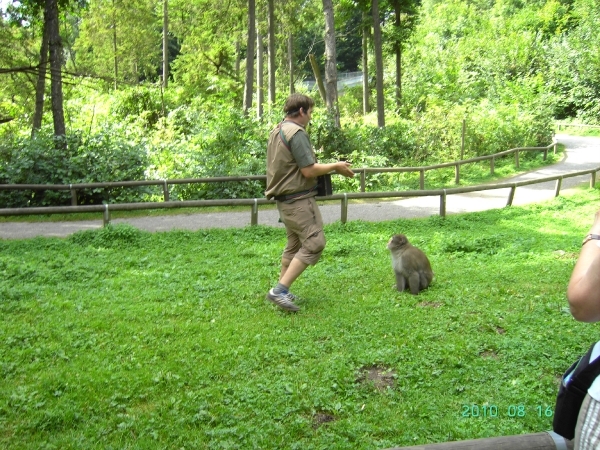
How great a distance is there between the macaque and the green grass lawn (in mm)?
188

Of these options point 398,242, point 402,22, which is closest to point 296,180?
point 398,242

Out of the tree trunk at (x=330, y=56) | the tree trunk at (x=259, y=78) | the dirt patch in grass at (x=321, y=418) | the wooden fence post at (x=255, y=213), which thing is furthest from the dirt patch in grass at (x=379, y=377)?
the tree trunk at (x=259, y=78)

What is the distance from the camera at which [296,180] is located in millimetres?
6605

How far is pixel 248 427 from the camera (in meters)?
4.33

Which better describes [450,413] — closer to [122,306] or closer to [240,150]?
[122,306]

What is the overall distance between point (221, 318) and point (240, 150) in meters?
13.2

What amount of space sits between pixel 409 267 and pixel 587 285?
17.7 ft

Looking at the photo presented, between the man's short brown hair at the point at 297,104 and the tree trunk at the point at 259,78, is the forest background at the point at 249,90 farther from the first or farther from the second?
the man's short brown hair at the point at 297,104

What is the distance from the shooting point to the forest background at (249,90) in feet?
51.9

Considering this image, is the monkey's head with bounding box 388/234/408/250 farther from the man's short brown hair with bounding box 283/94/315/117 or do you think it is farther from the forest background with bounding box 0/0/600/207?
the forest background with bounding box 0/0/600/207

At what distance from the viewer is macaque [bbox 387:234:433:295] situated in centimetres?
755

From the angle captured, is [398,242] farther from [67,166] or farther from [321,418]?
[67,166]

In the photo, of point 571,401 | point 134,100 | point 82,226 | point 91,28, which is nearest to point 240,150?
point 82,226

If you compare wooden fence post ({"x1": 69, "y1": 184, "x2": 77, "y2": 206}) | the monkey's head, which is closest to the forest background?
wooden fence post ({"x1": 69, "y1": 184, "x2": 77, "y2": 206})
